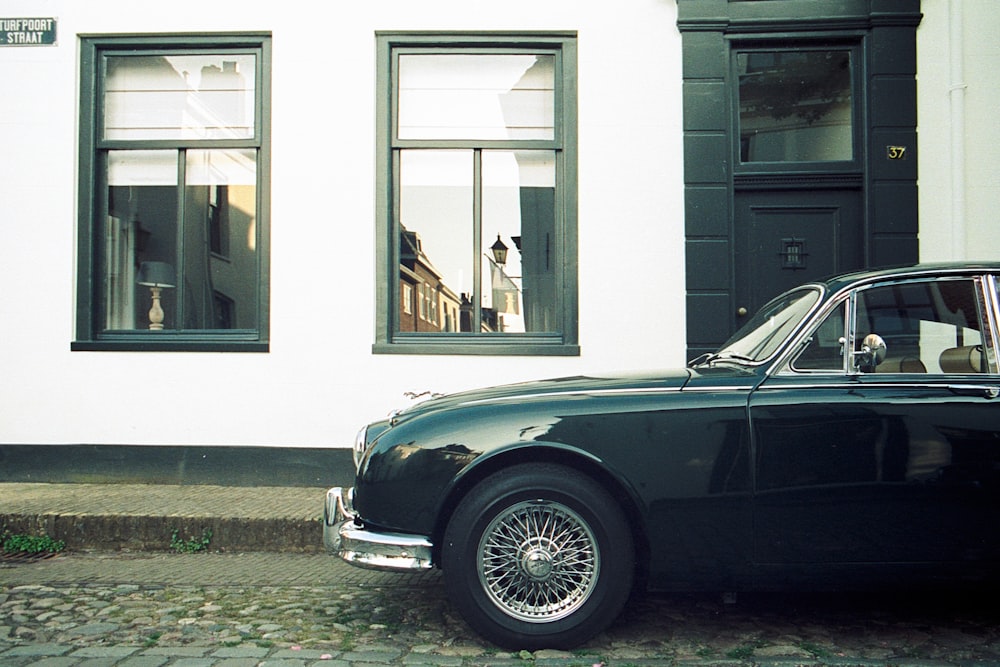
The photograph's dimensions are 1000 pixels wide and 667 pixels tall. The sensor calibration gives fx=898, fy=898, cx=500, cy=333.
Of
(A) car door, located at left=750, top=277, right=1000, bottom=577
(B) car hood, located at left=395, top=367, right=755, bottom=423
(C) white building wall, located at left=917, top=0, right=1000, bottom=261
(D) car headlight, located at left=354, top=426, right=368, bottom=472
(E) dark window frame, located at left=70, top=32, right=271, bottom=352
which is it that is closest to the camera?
(A) car door, located at left=750, top=277, right=1000, bottom=577

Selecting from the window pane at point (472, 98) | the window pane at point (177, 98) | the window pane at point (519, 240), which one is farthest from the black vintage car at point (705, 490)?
the window pane at point (177, 98)

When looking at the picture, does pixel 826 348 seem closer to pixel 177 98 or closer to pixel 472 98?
→ pixel 472 98

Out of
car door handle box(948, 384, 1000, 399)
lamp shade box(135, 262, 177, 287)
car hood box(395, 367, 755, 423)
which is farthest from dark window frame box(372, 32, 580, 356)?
car door handle box(948, 384, 1000, 399)

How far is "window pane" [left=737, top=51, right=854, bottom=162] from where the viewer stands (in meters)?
7.12

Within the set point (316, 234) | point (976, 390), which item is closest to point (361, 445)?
point (976, 390)

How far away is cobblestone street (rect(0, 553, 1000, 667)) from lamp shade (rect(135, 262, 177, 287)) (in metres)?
2.85

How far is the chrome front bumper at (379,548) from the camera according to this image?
3756 millimetres

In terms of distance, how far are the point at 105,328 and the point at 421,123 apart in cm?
307

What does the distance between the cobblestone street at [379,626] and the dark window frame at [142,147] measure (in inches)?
92.6

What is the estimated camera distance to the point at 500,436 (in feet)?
12.5

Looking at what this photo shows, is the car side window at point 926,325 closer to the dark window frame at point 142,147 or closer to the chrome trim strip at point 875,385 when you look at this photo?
the chrome trim strip at point 875,385

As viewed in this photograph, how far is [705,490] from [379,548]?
4.54 feet

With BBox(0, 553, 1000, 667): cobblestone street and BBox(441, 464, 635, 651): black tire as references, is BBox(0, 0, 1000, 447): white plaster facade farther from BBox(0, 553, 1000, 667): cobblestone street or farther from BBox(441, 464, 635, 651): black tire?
BBox(441, 464, 635, 651): black tire

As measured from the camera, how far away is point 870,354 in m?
3.80
